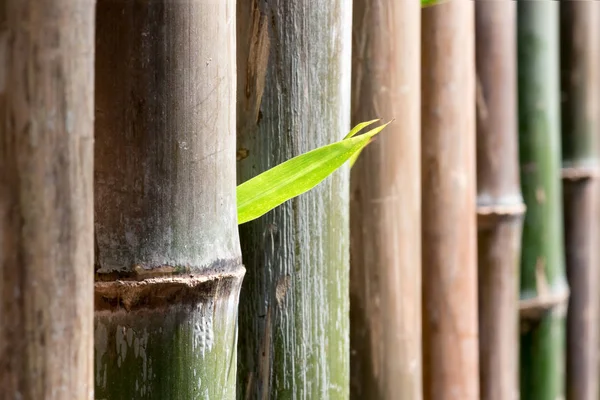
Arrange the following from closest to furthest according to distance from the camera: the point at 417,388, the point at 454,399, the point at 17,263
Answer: the point at 17,263 → the point at 417,388 → the point at 454,399

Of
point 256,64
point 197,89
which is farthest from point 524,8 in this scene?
point 197,89

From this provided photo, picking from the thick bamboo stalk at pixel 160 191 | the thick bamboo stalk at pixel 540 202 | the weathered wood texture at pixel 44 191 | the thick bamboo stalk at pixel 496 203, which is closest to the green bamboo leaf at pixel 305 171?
the thick bamboo stalk at pixel 160 191

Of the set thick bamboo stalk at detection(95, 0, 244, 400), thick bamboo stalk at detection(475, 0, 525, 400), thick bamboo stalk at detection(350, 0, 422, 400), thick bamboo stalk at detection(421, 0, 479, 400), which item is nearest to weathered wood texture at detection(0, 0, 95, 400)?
thick bamboo stalk at detection(95, 0, 244, 400)

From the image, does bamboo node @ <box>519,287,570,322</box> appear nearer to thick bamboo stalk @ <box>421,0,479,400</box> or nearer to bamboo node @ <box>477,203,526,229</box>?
bamboo node @ <box>477,203,526,229</box>

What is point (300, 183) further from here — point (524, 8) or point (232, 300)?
point (524, 8)

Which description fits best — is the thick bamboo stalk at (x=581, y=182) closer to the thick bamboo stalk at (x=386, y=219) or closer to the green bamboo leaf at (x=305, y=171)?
the thick bamboo stalk at (x=386, y=219)

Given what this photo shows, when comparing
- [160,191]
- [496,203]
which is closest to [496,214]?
[496,203]

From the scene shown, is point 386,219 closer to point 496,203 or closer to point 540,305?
point 496,203
